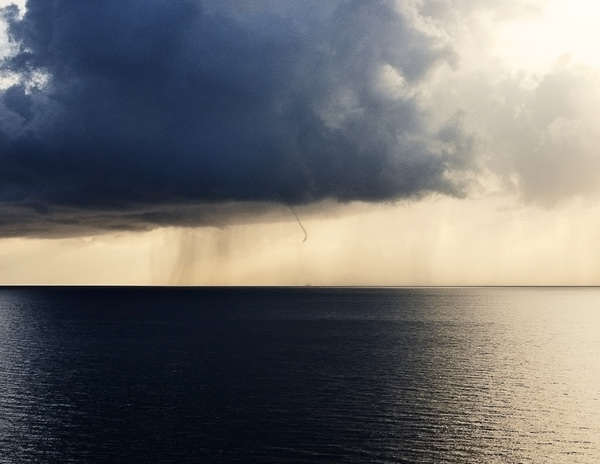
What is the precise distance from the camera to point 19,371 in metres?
105

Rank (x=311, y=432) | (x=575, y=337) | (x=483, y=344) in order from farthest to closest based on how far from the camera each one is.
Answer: (x=575, y=337), (x=483, y=344), (x=311, y=432)

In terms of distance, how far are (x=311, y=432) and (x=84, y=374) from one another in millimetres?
55558

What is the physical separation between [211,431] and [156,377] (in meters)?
37.7

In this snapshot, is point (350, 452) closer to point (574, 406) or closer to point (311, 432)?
point (311, 432)

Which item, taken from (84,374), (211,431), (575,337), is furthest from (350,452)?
(575,337)

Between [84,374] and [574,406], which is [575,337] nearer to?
[574,406]

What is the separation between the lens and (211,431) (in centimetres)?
6481

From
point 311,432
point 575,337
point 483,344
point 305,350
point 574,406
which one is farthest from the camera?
point 575,337

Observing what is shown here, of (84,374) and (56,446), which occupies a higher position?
(84,374)

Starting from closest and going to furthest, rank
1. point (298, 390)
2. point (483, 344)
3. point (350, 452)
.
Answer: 1. point (350, 452)
2. point (298, 390)
3. point (483, 344)

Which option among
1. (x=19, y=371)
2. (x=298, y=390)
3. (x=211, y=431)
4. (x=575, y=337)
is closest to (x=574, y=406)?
(x=298, y=390)

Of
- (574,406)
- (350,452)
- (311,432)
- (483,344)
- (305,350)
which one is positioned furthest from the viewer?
(483,344)

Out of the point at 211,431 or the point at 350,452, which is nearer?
the point at 350,452

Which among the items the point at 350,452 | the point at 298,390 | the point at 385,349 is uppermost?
the point at 385,349
